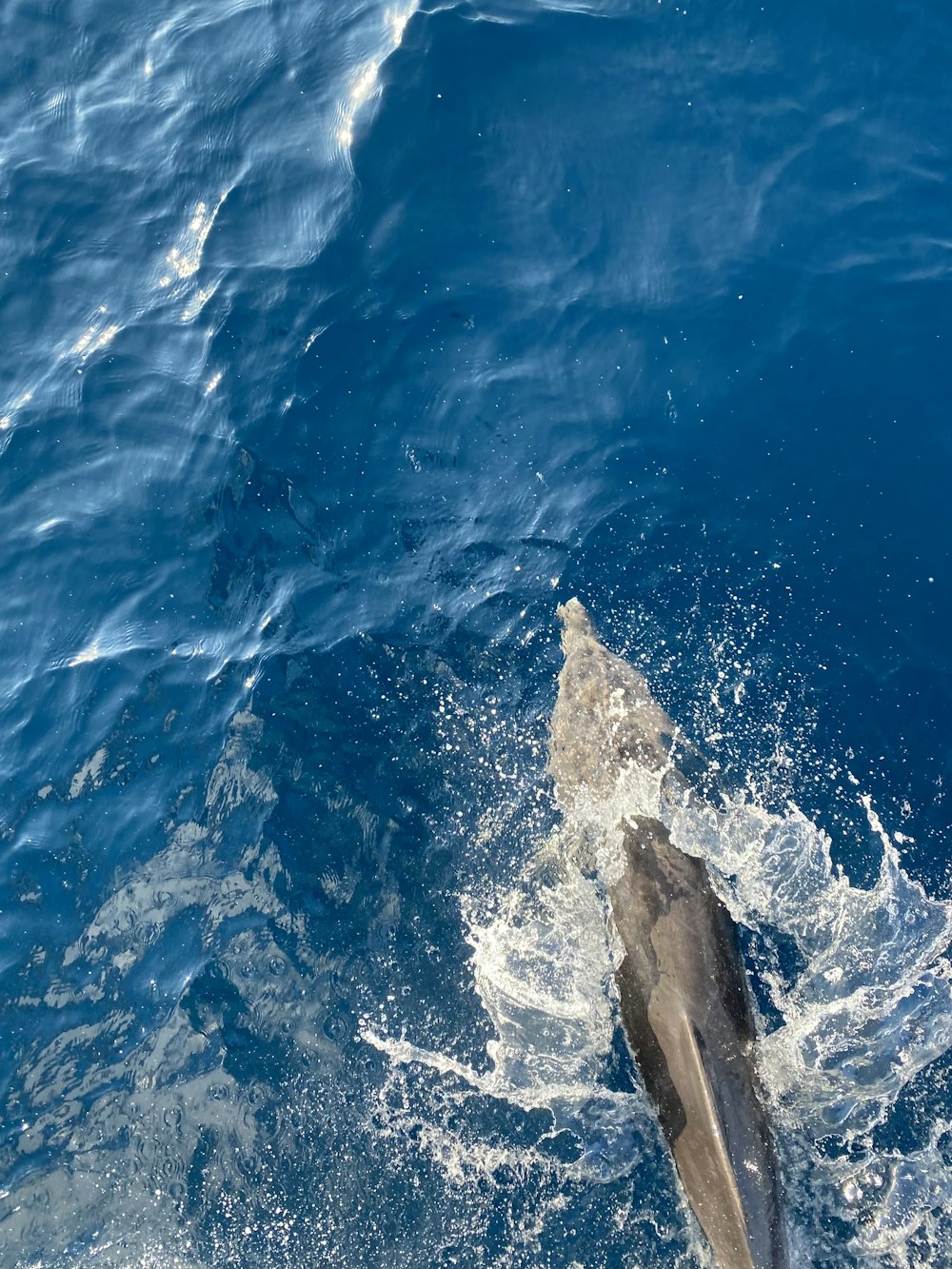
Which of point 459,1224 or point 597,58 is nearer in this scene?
point 459,1224

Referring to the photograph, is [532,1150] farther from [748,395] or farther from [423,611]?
[748,395]

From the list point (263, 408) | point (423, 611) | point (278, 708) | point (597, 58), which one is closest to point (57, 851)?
point (278, 708)

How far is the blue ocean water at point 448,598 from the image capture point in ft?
29.5

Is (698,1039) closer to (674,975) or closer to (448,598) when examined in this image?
(674,975)

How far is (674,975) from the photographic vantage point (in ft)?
29.3

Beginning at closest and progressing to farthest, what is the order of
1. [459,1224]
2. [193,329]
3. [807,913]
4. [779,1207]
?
[779,1207]
[459,1224]
[807,913]
[193,329]

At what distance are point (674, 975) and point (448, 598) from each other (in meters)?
4.53

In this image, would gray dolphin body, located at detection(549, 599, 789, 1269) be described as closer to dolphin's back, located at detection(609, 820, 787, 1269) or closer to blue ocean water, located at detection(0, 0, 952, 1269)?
dolphin's back, located at detection(609, 820, 787, 1269)

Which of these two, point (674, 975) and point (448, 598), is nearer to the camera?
point (674, 975)

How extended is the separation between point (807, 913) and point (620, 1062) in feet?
6.85

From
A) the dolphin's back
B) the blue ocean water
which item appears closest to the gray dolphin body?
the dolphin's back

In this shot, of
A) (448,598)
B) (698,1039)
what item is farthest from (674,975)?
(448,598)

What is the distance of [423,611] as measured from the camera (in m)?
11.3

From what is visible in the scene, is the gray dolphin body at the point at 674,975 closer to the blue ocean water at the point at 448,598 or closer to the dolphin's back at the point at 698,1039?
the dolphin's back at the point at 698,1039
